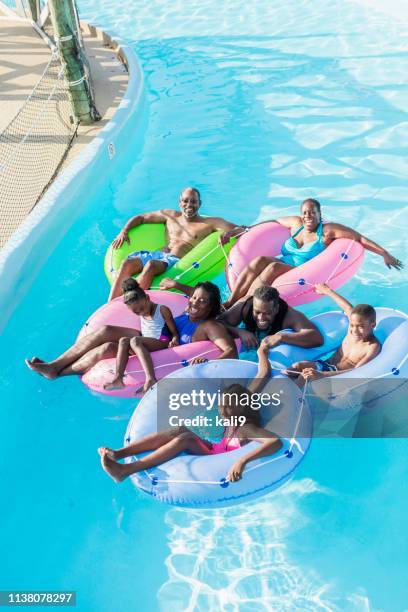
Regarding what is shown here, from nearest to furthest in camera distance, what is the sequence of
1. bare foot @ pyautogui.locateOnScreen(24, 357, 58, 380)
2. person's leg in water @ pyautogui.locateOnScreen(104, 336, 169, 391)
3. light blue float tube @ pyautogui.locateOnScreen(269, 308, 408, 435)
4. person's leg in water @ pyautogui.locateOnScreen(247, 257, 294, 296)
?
light blue float tube @ pyautogui.locateOnScreen(269, 308, 408, 435) → person's leg in water @ pyautogui.locateOnScreen(104, 336, 169, 391) → bare foot @ pyautogui.locateOnScreen(24, 357, 58, 380) → person's leg in water @ pyautogui.locateOnScreen(247, 257, 294, 296)

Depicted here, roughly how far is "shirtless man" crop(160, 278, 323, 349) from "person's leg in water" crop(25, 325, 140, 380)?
2.54 feet

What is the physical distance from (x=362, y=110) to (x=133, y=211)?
12.2 ft

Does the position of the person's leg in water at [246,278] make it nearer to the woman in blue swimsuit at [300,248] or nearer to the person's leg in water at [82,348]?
the woman in blue swimsuit at [300,248]

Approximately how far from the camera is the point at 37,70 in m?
9.51

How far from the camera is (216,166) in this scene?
8.23m

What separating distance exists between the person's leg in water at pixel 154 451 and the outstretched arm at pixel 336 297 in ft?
4.98

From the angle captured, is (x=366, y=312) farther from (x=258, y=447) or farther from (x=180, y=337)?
(x=180, y=337)

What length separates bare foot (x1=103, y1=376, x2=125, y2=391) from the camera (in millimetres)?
4516

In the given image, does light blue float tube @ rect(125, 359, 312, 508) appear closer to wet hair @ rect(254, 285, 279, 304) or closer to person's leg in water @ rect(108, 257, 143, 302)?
wet hair @ rect(254, 285, 279, 304)

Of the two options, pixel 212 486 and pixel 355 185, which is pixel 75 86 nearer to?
pixel 355 185

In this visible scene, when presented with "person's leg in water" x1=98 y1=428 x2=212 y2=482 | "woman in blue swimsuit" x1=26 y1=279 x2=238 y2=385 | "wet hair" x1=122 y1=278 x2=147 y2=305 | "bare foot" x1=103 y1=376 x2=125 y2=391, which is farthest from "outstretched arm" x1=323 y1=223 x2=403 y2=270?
"person's leg in water" x1=98 y1=428 x2=212 y2=482

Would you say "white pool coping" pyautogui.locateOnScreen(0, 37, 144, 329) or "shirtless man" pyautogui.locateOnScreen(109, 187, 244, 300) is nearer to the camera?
"shirtless man" pyautogui.locateOnScreen(109, 187, 244, 300)

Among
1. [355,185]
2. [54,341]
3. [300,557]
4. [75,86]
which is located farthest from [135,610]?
[75,86]

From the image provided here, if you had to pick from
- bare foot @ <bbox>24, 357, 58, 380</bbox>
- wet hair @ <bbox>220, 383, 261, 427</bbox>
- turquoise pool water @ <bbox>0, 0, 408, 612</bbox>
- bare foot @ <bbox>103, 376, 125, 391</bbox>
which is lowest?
turquoise pool water @ <bbox>0, 0, 408, 612</bbox>
